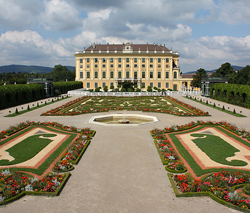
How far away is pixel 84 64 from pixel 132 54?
18713 mm

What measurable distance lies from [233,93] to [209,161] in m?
33.5

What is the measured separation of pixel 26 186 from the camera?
10.9 meters

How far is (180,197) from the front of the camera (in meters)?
10.6

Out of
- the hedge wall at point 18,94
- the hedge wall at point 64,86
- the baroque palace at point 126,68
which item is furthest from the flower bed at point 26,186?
the baroque palace at point 126,68

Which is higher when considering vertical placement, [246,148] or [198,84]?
[198,84]

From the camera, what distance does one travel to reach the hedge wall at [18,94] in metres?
38.1

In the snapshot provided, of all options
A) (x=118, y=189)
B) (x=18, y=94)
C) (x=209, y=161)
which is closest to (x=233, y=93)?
(x=209, y=161)

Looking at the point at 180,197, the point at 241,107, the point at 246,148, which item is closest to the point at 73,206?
the point at 180,197

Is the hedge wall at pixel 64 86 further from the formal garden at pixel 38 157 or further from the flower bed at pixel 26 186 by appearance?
the flower bed at pixel 26 186

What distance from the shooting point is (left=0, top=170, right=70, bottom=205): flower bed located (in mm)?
10441

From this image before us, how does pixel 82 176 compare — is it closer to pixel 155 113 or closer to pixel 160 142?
pixel 160 142

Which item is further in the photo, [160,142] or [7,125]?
[7,125]

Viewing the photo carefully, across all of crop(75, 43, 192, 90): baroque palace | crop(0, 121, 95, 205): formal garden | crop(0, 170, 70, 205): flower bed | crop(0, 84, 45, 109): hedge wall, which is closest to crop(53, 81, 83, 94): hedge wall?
crop(0, 84, 45, 109): hedge wall

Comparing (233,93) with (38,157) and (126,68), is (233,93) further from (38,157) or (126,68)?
(126,68)
